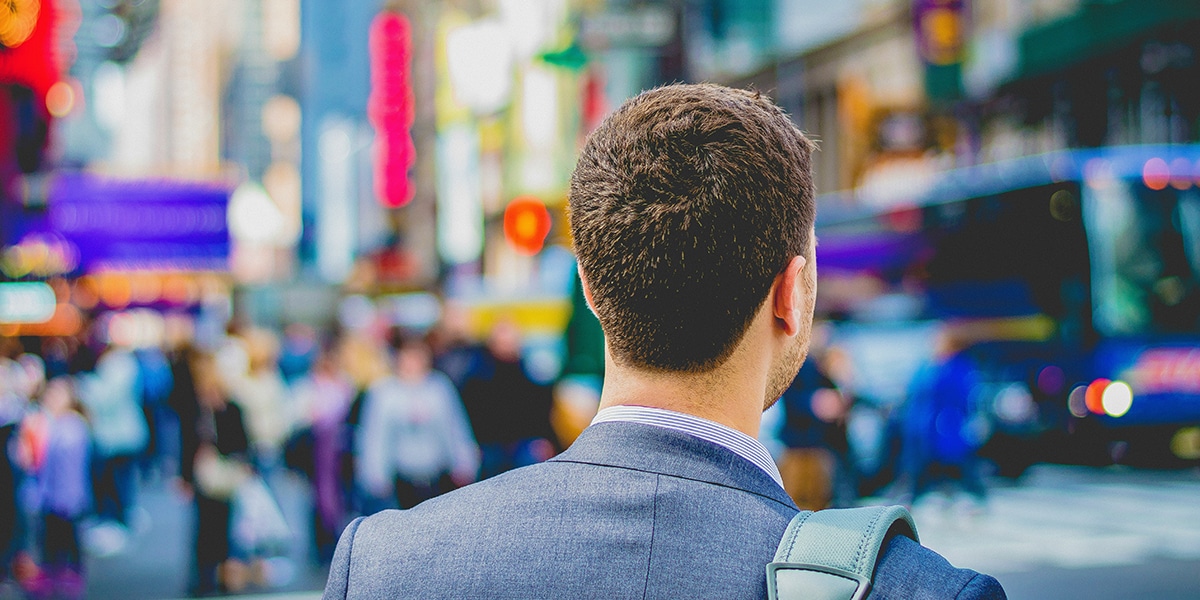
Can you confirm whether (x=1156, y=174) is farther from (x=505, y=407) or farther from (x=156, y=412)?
(x=156, y=412)

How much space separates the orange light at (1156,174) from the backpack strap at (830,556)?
14070 millimetres

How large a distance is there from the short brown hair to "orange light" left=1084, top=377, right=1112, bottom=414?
43.0 feet

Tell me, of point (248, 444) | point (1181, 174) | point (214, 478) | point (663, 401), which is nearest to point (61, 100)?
point (248, 444)

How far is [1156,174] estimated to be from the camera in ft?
45.0

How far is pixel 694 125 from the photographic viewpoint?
1.34m

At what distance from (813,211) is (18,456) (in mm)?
9484

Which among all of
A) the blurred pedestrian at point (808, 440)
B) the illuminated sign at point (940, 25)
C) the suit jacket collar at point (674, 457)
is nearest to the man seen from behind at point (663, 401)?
the suit jacket collar at point (674, 457)

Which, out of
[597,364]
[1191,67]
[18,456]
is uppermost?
[1191,67]

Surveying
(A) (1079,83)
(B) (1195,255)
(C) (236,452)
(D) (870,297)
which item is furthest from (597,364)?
(A) (1079,83)

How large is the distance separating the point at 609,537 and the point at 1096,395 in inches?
526

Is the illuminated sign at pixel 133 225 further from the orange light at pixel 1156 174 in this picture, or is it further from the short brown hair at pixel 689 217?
the short brown hair at pixel 689 217

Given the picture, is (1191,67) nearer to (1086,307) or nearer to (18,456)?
(1086,307)

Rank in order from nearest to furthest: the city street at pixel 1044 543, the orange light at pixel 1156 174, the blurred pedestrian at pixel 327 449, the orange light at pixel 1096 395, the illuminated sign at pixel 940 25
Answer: the city street at pixel 1044 543 → the blurred pedestrian at pixel 327 449 → the orange light at pixel 1096 395 → the orange light at pixel 1156 174 → the illuminated sign at pixel 940 25

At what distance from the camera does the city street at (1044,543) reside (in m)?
7.81
